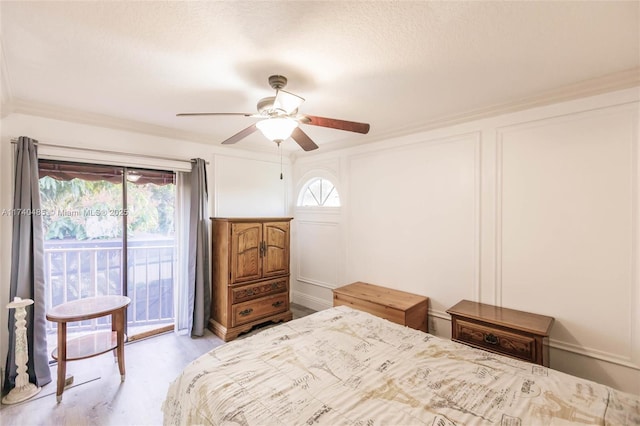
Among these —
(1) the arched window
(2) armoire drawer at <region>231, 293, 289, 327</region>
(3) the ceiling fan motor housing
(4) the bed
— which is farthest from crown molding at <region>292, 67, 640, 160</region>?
(2) armoire drawer at <region>231, 293, 289, 327</region>

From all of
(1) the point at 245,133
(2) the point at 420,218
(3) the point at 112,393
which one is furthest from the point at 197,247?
(2) the point at 420,218

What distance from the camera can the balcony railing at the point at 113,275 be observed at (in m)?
2.98

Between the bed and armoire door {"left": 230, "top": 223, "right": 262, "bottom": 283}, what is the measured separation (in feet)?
4.91

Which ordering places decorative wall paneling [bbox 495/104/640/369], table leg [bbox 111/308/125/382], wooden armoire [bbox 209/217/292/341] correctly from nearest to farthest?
1. decorative wall paneling [bbox 495/104/640/369]
2. table leg [bbox 111/308/125/382]
3. wooden armoire [bbox 209/217/292/341]

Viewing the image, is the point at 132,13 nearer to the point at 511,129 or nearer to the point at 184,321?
the point at 511,129

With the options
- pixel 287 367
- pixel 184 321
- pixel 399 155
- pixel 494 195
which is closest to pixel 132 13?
pixel 287 367

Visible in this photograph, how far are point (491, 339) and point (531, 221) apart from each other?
1.04 metres

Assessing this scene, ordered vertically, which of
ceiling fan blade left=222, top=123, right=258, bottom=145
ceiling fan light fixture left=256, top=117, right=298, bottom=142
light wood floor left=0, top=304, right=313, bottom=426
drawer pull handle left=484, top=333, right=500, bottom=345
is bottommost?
light wood floor left=0, top=304, right=313, bottom=426

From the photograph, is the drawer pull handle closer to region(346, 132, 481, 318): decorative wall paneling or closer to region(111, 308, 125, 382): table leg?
region(346, 132, 481, 318): decorative wall paneling

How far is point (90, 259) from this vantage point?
312 cm

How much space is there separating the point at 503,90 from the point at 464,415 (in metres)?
2.23

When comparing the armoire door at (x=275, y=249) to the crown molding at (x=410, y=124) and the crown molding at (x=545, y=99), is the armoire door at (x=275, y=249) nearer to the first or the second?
the crown molding at (x=410, y=124)

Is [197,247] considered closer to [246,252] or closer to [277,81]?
[246,252]

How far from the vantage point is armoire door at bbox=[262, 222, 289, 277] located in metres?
3.64
